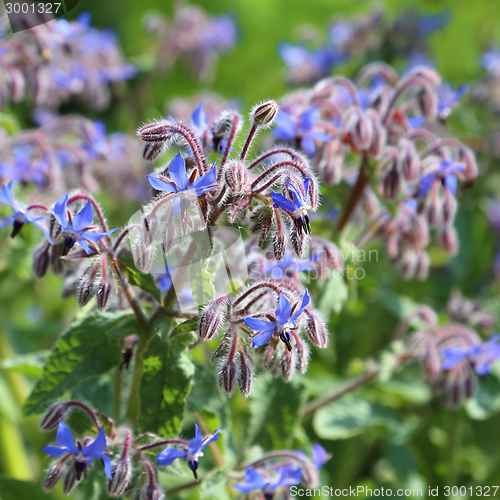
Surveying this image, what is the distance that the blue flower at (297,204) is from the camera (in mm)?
1070

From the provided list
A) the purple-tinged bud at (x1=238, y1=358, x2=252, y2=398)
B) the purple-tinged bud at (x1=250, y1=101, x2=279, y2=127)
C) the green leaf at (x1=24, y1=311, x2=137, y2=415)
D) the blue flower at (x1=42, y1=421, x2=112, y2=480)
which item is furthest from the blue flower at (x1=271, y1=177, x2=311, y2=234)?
the blue flower at (x1=42, y1=421, x2=112, y2=480)

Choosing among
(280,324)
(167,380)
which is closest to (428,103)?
(280,324)

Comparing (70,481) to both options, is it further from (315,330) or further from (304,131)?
(304,131)

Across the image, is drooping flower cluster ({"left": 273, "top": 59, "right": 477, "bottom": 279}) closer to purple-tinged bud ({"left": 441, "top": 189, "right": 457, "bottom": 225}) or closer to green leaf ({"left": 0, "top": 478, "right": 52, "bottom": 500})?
purple-tinged bud ({"left": 441, "top": 189, "right": 457, "bottom": 225})

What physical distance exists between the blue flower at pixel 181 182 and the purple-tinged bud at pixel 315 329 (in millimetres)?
307

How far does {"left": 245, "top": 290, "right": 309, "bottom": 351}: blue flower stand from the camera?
41.9 inches

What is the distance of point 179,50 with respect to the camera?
298 cm

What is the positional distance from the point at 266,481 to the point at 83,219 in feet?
2.10

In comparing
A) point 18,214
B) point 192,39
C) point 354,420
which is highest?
point 192,39

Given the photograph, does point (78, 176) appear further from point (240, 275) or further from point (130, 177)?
point (240, 275)

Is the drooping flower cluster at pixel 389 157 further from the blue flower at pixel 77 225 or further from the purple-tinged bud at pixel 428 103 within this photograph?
the blue flower at pixel 77 225

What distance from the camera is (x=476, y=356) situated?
5.83 ft

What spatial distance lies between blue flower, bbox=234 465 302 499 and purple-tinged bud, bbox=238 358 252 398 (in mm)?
266

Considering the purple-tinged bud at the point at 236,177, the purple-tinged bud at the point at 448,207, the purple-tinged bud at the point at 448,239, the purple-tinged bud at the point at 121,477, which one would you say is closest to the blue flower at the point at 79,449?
the purple-tinged bud at the point at 121,477
